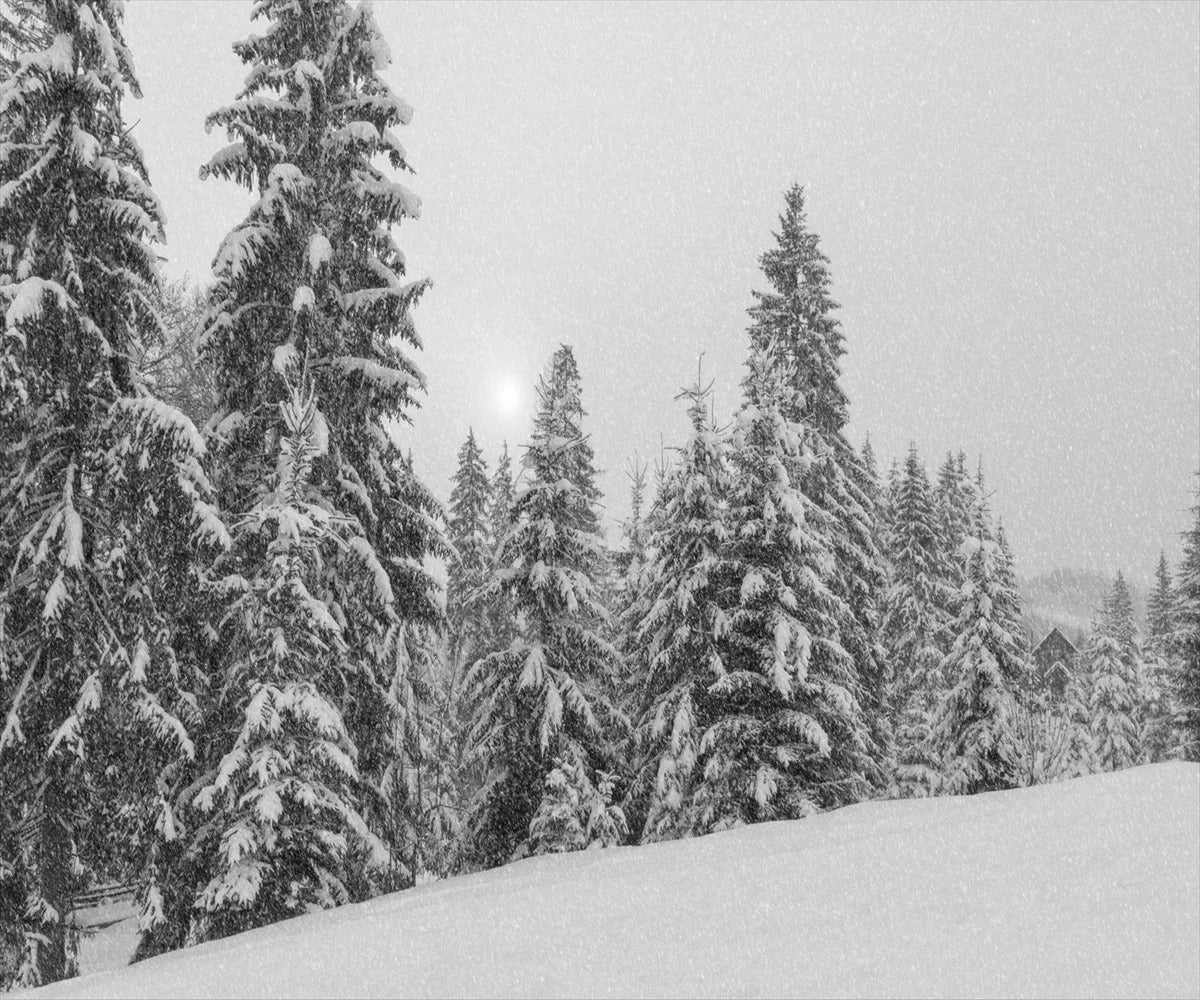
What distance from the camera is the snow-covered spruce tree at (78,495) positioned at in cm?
1119

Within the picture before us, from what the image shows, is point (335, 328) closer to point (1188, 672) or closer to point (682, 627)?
point (682, 627)

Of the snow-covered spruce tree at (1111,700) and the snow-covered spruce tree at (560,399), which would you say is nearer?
the snow-covered spruce tree at (560,399)

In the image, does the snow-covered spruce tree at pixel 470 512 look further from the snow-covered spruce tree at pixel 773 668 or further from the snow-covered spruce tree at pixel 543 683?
the snow-covered spruce tree at pixel 773 668

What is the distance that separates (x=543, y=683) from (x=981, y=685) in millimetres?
12398

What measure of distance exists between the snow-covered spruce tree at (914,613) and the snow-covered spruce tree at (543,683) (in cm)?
1547

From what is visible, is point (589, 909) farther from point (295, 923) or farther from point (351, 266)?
point (351, 266)

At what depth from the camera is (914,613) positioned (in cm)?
3281

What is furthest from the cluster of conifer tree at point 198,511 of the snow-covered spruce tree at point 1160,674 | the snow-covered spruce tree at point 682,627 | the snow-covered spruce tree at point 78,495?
the snow-covered spruce tree at point 1160,674

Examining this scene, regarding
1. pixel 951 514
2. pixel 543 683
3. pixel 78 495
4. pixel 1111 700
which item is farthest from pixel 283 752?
pixel 1111 700

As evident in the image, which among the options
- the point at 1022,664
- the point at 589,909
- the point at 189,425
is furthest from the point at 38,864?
the point at 1022,664

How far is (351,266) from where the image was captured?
14.1 metres

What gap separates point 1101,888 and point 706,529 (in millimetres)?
11245

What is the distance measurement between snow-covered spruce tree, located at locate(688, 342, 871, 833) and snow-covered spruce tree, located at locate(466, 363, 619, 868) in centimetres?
232

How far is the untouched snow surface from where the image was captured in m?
6.03
